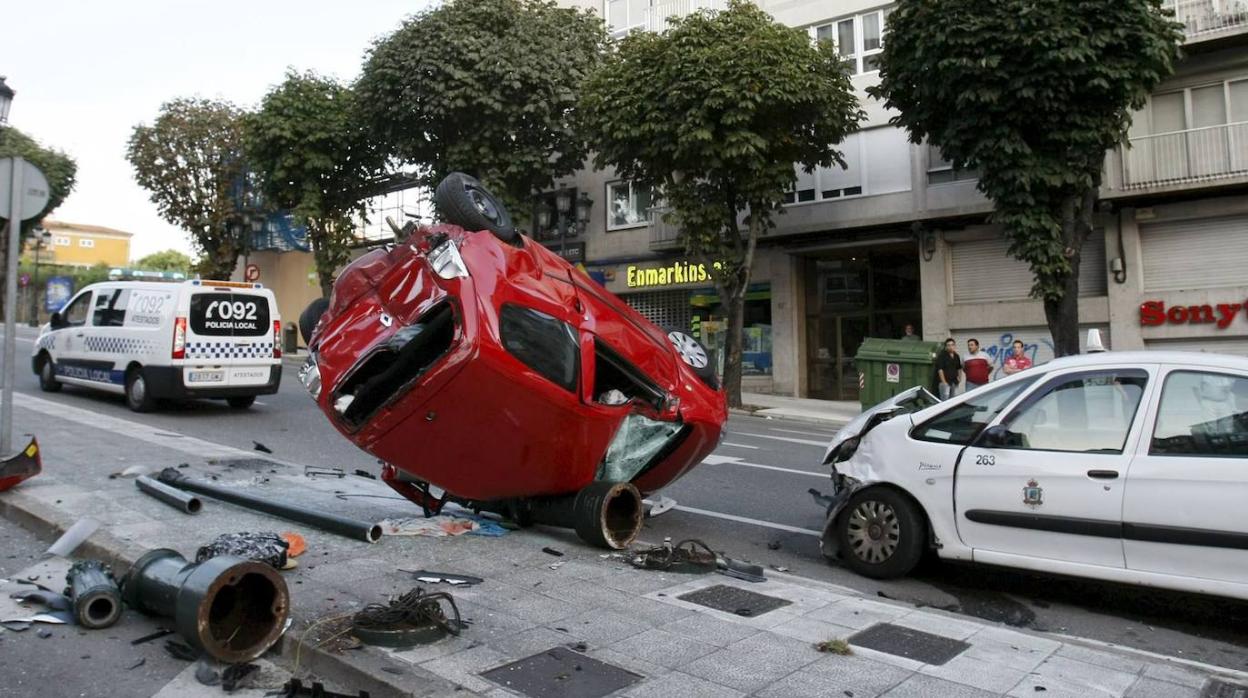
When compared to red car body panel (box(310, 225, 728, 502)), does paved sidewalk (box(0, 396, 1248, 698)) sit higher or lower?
lower

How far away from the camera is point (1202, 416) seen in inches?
180

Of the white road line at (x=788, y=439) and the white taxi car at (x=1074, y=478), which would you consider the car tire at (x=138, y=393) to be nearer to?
the white road line at (x=788, y=439)

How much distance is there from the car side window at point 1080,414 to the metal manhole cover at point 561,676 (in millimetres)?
2905

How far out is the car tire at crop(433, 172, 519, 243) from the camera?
544 cm

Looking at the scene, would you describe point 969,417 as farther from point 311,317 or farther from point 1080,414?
point 311,317

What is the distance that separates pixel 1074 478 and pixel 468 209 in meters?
4.01

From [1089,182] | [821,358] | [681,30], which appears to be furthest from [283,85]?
[1089,182]

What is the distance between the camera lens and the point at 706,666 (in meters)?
3.68

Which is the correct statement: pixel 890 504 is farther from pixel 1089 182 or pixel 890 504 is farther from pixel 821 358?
pixel 821 358

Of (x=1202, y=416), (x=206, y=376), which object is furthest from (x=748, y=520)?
(x=206, y=376)

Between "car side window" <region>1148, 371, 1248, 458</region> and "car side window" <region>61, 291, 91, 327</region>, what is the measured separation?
49.6ft

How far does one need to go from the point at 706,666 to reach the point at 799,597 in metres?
1.28

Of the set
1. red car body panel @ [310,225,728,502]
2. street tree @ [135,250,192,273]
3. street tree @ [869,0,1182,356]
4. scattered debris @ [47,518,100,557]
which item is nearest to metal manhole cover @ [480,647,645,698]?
red car body panel @ [310,225,728,502]

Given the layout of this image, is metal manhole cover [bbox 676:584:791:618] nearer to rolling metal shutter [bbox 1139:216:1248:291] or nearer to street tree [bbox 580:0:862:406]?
street tree [bbox 580:0:862:406]
